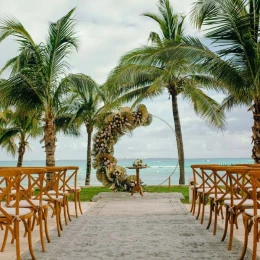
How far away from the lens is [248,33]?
929cm

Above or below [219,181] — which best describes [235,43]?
above

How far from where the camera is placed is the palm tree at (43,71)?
33.4ft

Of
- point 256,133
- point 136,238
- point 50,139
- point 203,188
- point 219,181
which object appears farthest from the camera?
point 50,139

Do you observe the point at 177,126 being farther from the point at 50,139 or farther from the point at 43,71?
the point at 43,71

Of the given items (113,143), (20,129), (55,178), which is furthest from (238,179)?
(20,129)

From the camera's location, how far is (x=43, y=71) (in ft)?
33.7

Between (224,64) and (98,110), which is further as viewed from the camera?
(98,110)

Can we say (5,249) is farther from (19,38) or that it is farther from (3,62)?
(3,62)

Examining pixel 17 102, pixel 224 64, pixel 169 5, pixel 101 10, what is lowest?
pixel 17 102

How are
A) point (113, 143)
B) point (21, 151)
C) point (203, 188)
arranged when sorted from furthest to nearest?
1. point (21, 151)
2. point (113, 143)
3. point (203, 188)

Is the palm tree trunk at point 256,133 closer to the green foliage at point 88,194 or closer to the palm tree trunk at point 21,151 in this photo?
the green foliage at point 88,194

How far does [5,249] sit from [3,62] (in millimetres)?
9564

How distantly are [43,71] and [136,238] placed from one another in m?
5.86

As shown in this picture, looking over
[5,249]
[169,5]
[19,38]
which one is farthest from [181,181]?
[5,249]
